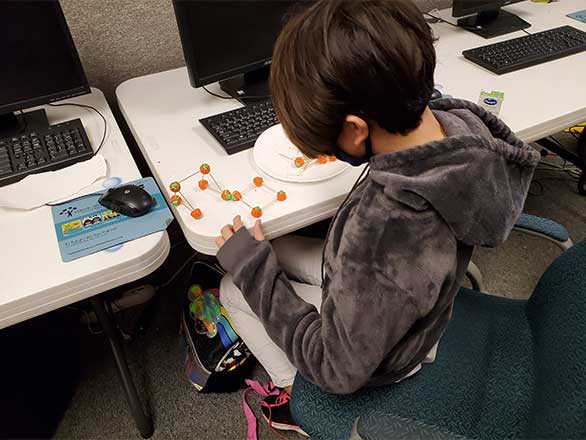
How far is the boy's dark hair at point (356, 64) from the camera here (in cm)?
49

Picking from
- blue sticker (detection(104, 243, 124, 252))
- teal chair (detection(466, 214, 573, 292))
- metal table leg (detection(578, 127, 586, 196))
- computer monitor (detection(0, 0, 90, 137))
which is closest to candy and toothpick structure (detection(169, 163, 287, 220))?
blue sticker (detection(104, 243, 124, 252))

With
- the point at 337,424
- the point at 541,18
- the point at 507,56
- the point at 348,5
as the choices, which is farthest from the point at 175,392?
the point at 541,18

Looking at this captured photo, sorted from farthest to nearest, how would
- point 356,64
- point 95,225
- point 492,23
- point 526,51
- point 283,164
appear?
point 492,23 < point 526,51 < point 283,164 < point 95,225 < point 356,64

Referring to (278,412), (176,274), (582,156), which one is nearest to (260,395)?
(278,412)

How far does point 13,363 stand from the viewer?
1098mm

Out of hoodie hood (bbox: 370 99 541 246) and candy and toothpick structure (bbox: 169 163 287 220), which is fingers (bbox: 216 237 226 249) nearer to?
candy and toothpick structure (bbox: 169 163 287 220)

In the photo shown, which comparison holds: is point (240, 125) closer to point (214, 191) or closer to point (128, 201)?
point (214, 191)

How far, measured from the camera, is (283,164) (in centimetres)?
83

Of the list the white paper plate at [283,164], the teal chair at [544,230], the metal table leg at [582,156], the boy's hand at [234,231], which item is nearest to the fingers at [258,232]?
the boy's hand at [234,231]

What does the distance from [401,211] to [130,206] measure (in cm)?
44

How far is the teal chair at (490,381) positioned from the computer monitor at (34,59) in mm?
749

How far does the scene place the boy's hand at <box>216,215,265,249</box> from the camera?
0.70m

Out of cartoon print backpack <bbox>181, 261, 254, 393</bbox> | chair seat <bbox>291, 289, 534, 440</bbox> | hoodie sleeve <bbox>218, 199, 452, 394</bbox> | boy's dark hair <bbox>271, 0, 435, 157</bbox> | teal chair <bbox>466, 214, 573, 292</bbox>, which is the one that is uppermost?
boy's dark hair <bbox>271, 0, 435, 157</bbox>

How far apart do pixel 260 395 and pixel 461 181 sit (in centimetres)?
88
